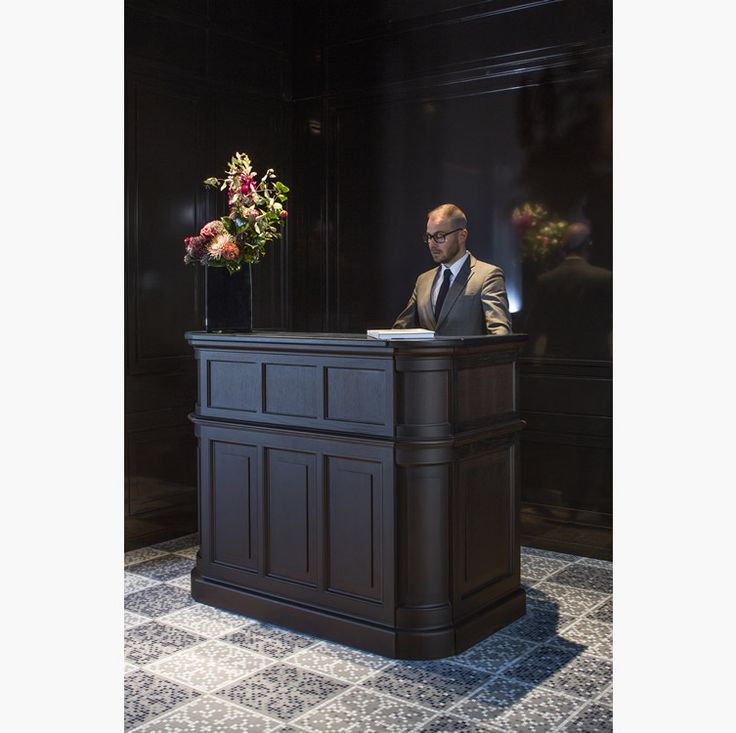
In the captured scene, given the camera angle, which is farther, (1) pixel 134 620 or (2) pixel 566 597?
(2) pixel 566 597

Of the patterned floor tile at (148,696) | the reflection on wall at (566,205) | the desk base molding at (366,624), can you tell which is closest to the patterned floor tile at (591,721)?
the desk base molding at (366,624)

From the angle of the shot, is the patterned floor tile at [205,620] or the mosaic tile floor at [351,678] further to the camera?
the patterned floor tile at [205,620]

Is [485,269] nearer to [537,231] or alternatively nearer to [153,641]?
[537,231]

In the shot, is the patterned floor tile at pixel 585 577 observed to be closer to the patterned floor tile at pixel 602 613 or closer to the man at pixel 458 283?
the patterned floor tile at pixel 602 613

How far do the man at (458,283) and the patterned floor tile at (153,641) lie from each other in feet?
6.71

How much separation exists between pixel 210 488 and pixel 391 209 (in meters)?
2.52

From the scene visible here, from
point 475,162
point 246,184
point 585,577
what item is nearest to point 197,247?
point 246,184

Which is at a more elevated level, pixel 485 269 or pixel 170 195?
pixel 170 195

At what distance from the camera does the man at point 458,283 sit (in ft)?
15.0

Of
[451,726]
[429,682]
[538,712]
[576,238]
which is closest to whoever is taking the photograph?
[451,726]

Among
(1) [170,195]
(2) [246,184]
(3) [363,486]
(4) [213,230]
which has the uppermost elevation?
(1) [170,195]

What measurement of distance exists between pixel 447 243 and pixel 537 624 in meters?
2.00

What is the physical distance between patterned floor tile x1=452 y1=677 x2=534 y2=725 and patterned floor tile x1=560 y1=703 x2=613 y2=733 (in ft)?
0.78

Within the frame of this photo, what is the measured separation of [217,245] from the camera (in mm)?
4207
